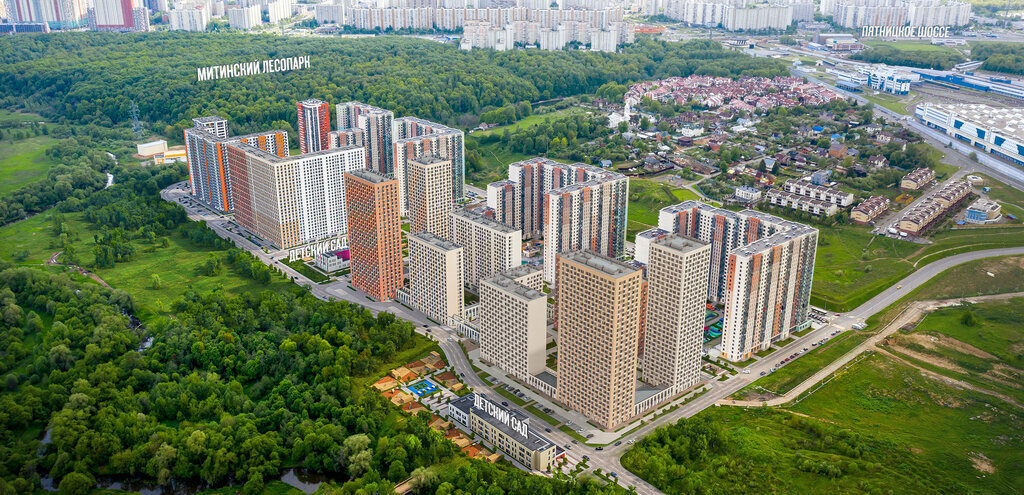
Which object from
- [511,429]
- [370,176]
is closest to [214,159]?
[370,176]

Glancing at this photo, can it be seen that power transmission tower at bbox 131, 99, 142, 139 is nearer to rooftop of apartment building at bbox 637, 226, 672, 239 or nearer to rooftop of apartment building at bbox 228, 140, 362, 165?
rooftop of apartment building at bbox 228, 140, 362, 165

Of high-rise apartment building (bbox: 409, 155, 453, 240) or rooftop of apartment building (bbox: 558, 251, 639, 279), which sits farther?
high-rise apartment building (bbox: 409, 155, 453, 240)

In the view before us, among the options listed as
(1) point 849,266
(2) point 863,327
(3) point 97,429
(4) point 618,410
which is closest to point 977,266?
(1) point 849,266

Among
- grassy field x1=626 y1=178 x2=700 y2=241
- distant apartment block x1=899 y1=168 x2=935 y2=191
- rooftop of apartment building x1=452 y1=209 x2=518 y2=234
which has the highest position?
rooftop of apartment building x1=452 y1=209 x2=518 y2=234

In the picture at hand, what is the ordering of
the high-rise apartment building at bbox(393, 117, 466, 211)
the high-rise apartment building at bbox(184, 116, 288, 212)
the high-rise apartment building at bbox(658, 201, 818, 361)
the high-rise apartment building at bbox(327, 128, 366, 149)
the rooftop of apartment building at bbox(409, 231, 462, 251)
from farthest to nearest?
Answer: the high-rise apartment building at bbox(327, 128, 366, 149) < the high-rise apartment building at bbox(184, 116, 288, 212) < the high-rise apartment building at bbox(393, 117, 466, 211) < the rooftop of apartment building at bbox(409, 231, 462, 251) < the high-rise apartment building at bbox(658, 201, 818, 361)

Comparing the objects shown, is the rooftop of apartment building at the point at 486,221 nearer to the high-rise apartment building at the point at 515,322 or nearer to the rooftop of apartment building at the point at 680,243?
the high-rise apartment building at the point at 515,322

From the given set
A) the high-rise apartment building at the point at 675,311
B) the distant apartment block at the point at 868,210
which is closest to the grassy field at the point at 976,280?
the distant apartment block at the point at 868,210

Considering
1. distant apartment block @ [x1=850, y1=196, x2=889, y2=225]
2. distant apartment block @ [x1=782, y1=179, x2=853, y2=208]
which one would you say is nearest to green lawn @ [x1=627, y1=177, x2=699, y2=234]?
distant apartment block @ [x1=782, y1=179, x2=853, y2=208]

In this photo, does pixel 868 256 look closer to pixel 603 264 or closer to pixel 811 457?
pixel 811 457
